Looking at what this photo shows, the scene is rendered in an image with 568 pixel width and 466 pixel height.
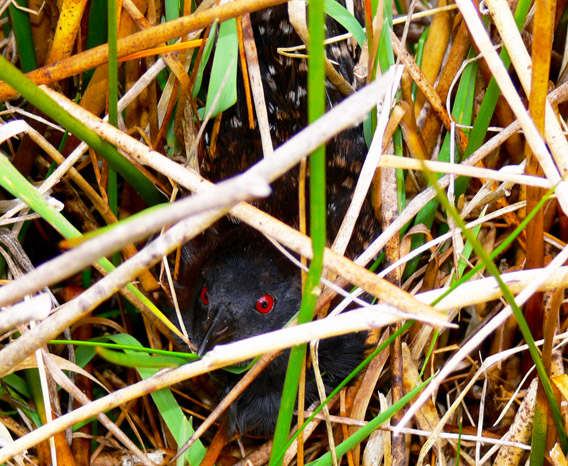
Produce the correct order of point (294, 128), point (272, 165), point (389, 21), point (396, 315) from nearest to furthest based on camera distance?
point (272, 165), point (396, 315), point (389, 21), point (294, 128)

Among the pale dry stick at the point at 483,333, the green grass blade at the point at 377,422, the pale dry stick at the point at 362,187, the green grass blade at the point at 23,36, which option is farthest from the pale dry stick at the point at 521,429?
the green grass blade at the point at 23,36

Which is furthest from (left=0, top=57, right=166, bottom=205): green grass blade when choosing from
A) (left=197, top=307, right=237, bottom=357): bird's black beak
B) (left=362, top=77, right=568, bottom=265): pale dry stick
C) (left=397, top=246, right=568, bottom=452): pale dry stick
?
(left=397, top=246, right=568, bottom=452): pale dry stick

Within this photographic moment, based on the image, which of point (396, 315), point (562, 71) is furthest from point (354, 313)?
point (562, 71)

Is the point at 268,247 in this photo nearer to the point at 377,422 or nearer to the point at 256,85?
the point at 256,85

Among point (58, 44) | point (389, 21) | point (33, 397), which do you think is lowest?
point (33, 397)

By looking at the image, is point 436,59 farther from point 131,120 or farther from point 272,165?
point 272,165

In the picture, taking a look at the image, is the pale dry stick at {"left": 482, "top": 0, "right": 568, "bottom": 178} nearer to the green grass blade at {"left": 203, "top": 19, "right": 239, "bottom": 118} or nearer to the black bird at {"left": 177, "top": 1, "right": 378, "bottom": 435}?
the black bird at {"left": 177, "top": 1, "right": 378, "bottom": 435}

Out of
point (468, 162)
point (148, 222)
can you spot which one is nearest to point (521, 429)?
point (468, 162)
